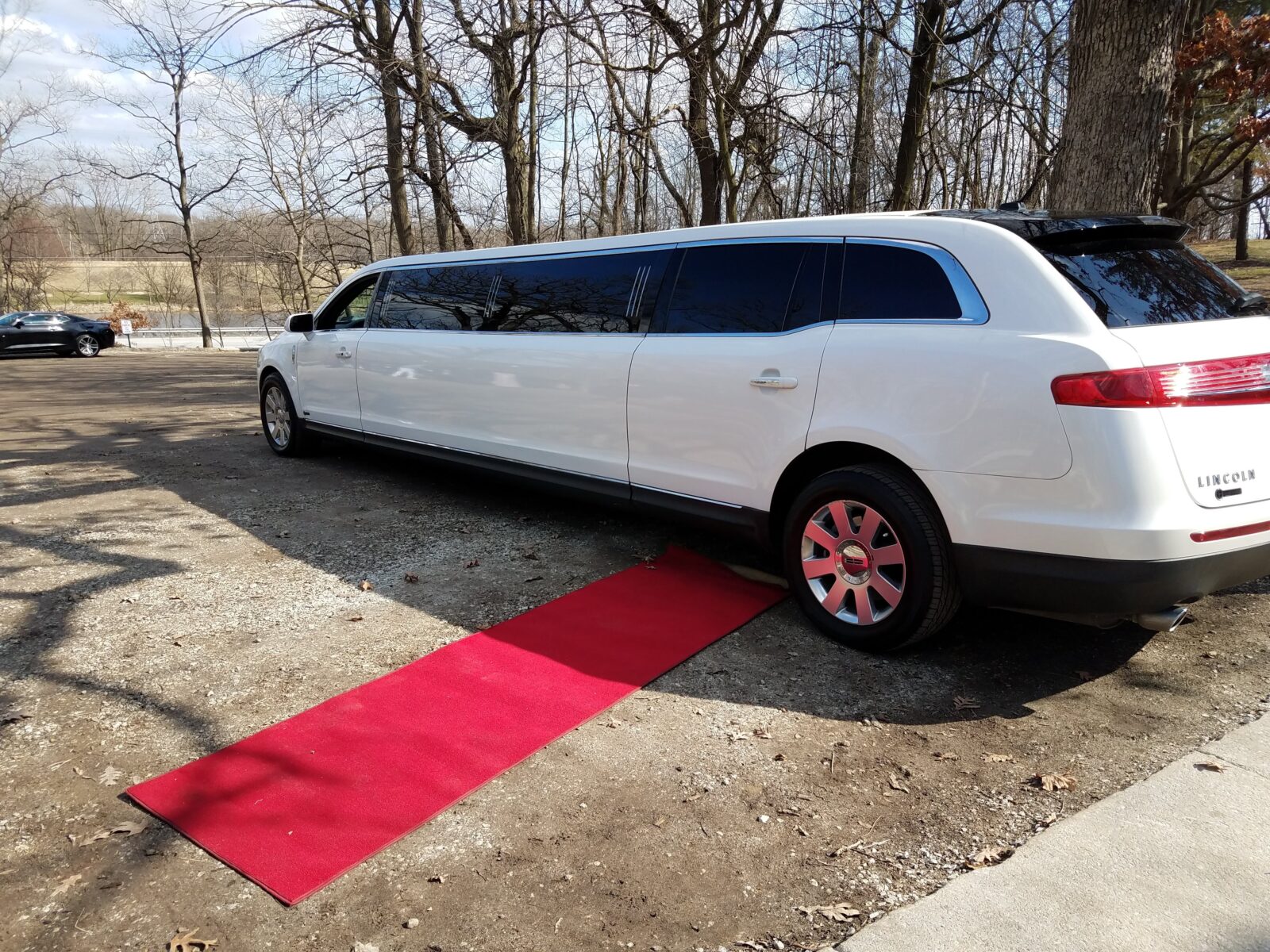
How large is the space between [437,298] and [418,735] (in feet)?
12.8

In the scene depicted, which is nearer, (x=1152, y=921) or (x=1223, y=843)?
(x=1152, y=921)

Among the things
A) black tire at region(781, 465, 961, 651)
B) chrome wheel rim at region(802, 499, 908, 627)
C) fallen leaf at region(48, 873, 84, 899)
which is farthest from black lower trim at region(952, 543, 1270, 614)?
fallen leaf at region(48, 873, 84, 899)

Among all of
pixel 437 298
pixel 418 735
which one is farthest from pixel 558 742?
pixel 437 298

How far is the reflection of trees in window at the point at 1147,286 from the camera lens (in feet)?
10.8

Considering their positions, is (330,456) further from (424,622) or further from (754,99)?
(754,99)

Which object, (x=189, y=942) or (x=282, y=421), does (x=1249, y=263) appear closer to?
(x=282, y=421)

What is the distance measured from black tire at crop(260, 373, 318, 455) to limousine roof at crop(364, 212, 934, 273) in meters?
2.90

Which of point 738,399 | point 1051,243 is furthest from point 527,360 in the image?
point 1051,243

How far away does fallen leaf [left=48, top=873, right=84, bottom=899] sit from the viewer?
2.46 metres

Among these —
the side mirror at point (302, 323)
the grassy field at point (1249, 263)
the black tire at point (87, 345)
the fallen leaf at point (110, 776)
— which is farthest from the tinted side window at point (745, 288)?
the black tire at point (87, 345)

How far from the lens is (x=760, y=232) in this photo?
4.35m

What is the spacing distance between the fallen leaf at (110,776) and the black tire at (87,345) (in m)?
27.6

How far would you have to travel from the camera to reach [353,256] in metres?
29.8

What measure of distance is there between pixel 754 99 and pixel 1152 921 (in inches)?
538
